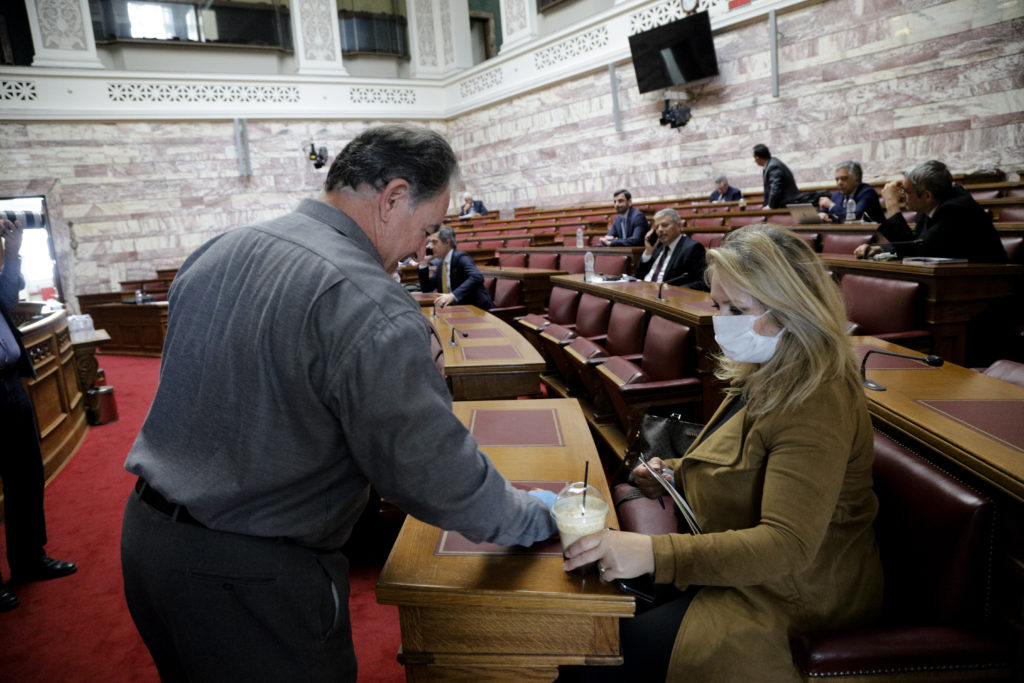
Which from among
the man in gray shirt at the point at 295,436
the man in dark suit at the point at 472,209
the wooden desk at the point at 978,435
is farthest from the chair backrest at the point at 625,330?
the man in dark suit at the point at 472,209

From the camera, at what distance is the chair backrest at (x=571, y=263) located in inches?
226

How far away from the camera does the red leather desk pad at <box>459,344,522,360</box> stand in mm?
2902

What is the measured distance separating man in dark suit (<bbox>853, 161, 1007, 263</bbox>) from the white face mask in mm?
2867

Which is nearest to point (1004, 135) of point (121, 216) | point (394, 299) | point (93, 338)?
point (394, 299)

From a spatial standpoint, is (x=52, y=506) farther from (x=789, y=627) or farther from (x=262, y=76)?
(x=262, y=76)

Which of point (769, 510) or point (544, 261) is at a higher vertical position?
point (544, 261)

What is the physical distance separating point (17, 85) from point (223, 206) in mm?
3619

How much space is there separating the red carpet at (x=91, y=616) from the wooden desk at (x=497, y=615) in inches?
38.5

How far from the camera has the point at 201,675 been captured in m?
1.01

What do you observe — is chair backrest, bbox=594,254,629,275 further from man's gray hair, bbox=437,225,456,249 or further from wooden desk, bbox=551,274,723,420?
man's gray hair, bbox=437,225,456,249

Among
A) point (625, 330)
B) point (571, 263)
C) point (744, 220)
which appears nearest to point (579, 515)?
point (625, 330)

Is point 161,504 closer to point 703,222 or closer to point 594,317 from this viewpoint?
point 594,317

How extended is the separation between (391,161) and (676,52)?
31.9 ft

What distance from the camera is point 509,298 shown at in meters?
5.41
